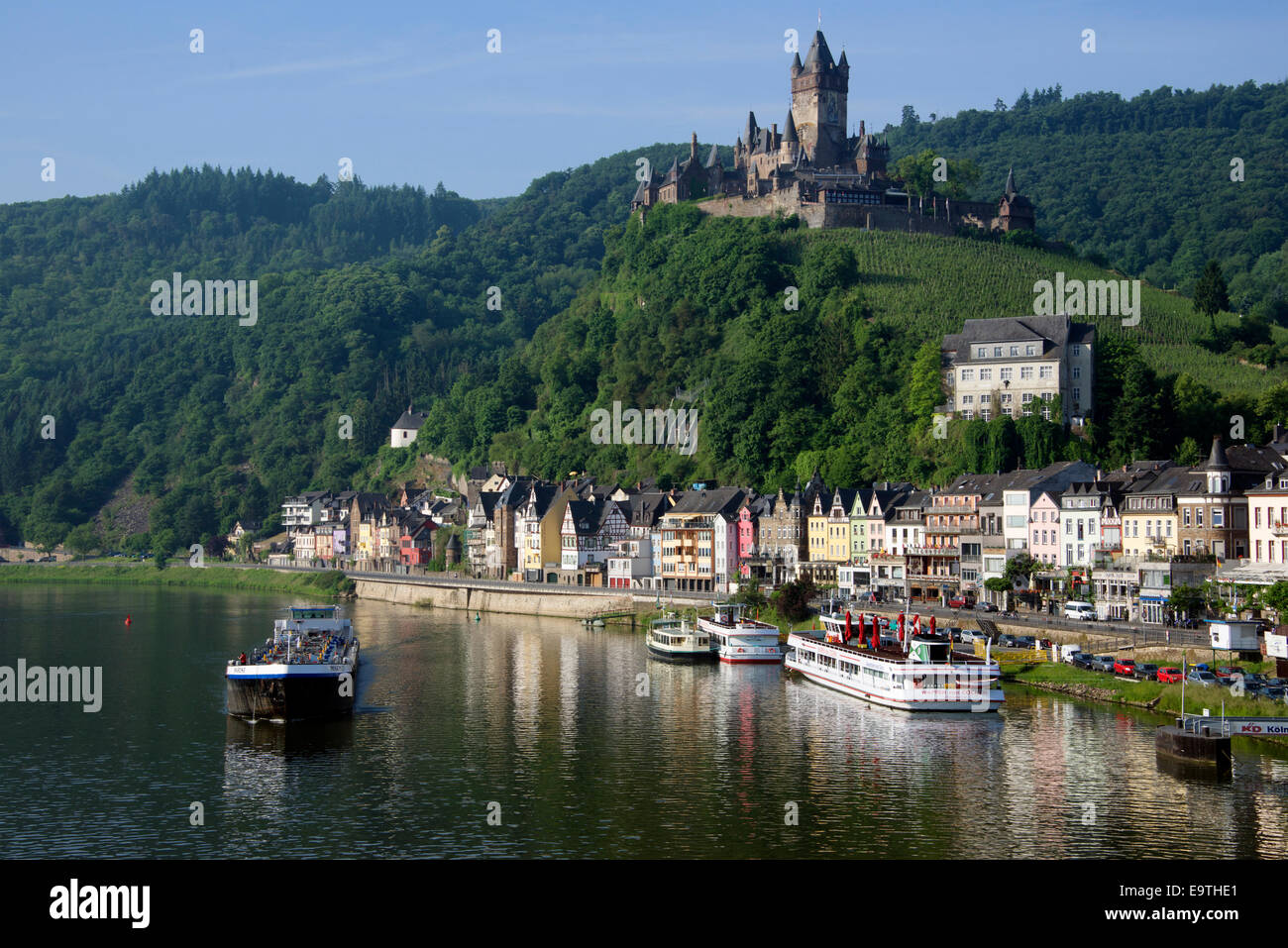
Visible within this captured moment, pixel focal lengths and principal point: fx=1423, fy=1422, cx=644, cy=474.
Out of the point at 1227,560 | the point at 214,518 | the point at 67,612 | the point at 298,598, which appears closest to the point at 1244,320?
the point at 1227,560

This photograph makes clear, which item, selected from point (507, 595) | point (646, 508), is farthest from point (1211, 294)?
point (507, 595)

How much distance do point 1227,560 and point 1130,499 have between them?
26.2 ft

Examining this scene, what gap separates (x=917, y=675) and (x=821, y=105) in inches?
4104

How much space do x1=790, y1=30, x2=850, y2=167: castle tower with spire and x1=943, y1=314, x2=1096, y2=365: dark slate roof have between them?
51.6m

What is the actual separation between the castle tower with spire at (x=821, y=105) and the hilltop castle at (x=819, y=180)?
4.1 inches

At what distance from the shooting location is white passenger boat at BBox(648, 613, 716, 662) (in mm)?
75250

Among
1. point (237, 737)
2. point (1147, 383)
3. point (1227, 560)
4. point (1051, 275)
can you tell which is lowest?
point (237, 737)

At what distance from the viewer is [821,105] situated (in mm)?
150250

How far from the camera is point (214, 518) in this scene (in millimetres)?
171125

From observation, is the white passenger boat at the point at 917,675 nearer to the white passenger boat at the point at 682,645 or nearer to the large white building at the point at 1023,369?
the white passenger boat at the point at 682,645

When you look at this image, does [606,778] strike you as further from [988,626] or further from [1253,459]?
[1253,459]
